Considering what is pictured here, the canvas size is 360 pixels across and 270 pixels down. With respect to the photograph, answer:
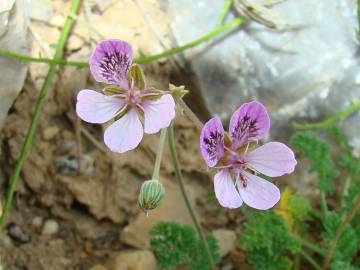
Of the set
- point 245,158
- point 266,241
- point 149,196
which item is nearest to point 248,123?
point 245,158

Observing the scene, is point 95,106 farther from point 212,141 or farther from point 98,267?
point 98,267

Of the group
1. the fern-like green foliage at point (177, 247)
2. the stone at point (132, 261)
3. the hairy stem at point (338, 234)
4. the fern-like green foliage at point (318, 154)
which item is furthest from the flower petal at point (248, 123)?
the stone at point (132, 261)

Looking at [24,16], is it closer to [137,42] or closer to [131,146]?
[137,42]

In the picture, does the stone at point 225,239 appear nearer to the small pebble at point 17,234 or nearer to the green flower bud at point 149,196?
the small pebble at point 17,234

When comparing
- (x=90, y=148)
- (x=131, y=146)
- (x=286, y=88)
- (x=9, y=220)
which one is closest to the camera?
(x=131, y=146)

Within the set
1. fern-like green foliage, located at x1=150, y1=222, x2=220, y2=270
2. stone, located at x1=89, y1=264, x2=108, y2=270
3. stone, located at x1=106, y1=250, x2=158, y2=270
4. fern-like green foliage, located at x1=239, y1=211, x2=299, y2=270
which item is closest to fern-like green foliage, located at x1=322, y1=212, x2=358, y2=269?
fern-like green foliage, located at x1=239, y1=211, x2=299, y2=270

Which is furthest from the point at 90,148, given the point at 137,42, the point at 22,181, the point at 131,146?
the point at 131,146

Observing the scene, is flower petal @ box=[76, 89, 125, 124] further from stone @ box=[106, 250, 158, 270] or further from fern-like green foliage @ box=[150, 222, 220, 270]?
stone @ box=[106, 250, 158, 270]
